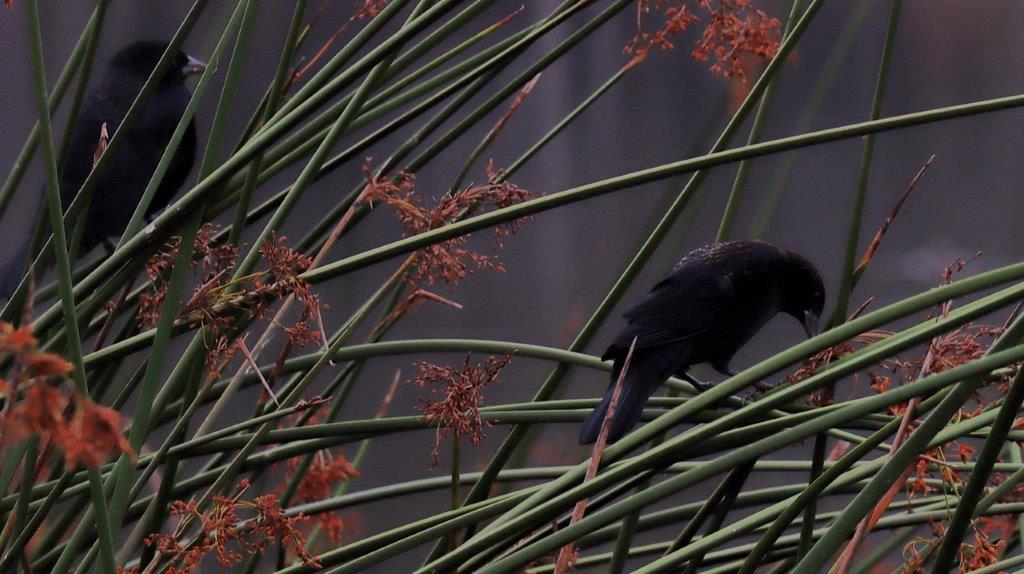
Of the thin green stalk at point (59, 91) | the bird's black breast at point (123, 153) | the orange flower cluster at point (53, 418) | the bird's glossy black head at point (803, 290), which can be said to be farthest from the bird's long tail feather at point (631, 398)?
the bird's black breast at point (123, 153)

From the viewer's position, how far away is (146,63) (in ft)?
7.98

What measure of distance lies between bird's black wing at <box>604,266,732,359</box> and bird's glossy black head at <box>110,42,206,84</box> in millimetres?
1239

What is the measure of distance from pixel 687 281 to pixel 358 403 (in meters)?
1.63

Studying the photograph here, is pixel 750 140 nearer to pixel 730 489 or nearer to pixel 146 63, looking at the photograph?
pixel 730 489

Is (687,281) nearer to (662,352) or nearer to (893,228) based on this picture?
(662,352)

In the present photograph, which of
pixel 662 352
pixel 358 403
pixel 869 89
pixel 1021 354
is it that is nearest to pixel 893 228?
pixel 869 89

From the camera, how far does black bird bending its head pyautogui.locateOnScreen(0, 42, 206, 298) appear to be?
2.06m

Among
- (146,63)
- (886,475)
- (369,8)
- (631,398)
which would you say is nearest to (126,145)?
(146,63)

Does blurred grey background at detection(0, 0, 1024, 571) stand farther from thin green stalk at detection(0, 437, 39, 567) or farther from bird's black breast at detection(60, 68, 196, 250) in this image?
thin green stalk at detection(0, 437, 39, 567)

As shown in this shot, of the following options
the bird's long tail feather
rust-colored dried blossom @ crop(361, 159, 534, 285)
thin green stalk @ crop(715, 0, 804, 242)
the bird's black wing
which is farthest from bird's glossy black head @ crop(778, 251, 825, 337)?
rust-colored dried blossom @ crop(361, 159, 534, 285)

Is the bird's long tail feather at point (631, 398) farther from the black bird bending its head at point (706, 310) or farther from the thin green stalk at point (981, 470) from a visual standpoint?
the thin green stalk at point (981, 470)

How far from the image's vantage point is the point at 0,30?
282 cm

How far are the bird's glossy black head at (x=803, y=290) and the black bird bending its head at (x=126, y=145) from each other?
1.06 metres

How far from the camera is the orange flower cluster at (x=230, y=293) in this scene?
95 centimetres
